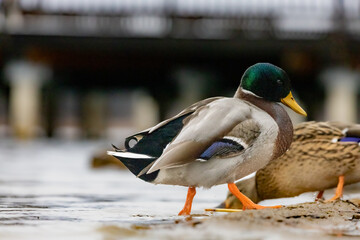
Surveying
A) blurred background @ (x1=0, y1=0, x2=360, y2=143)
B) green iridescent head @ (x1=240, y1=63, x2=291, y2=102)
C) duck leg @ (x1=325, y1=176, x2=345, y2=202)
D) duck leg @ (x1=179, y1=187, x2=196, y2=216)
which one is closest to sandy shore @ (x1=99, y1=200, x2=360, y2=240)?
duck leg @ (x1=179, y1=187, x2=196, y2=216)

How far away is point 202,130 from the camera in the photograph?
3494 millimetres

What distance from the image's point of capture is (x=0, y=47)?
17.7m

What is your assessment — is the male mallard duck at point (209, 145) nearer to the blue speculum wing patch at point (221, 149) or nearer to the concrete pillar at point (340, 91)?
the blue speculum wing patch at point (221, 149)

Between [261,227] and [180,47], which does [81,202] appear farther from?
[180,47]

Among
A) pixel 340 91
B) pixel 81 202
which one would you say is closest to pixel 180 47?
pixel 340 91

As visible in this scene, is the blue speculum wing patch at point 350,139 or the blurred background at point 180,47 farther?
the blurred background at point 180,47

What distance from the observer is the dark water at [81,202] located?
130 inches

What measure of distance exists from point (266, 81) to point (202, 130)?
0.45m

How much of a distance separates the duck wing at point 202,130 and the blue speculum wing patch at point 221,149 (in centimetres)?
2

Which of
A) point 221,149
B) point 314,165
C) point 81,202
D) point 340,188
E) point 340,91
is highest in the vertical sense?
point 340,91

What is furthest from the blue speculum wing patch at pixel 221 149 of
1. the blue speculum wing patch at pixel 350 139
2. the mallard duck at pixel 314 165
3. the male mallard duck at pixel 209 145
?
the blue speculum wing patch at pixel 350 139

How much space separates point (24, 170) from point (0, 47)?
29.8ft

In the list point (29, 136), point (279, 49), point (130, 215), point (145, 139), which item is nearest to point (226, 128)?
point (145, 139)

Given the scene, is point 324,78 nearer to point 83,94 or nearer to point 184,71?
point 184,71
